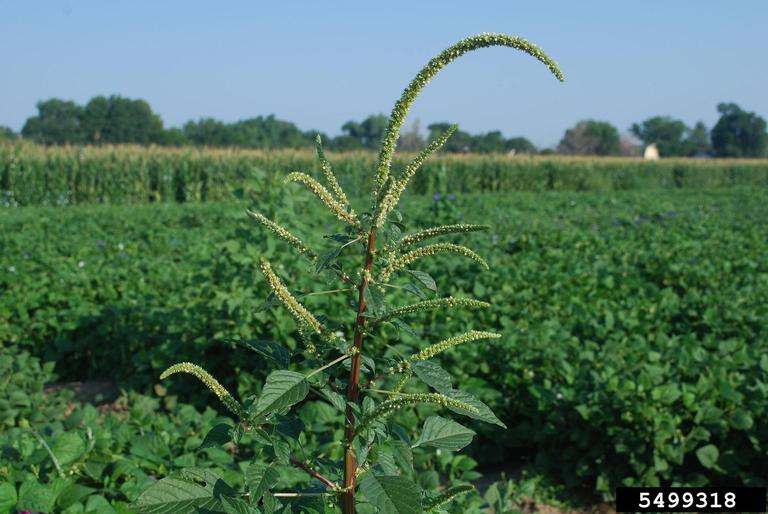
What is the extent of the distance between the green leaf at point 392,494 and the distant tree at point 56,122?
192 feet

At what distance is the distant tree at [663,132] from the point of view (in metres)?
94.6

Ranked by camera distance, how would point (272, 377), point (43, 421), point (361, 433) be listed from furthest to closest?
point (43, 421) → point (361, 433) → point (272, 377)

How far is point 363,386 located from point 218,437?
0.97ft

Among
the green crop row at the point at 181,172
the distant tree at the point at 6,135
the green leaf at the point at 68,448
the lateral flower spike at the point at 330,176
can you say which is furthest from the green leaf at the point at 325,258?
the distant tree at the point at 6,135

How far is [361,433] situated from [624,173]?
40.1m

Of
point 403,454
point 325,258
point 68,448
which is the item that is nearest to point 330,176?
point 325,258

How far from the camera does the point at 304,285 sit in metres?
4.90

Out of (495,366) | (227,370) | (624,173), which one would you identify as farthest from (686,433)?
(624,173)

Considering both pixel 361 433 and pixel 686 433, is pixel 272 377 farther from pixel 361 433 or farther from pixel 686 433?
pixel 686 433

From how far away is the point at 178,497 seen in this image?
4.54 feet

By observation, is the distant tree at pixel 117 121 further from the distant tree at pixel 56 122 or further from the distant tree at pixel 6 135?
the distant tree at pixel 6 135

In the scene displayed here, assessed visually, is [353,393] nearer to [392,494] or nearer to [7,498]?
[392,494]

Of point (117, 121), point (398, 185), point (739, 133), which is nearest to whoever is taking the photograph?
point (398, 185)

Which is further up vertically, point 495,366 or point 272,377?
point 272,377
